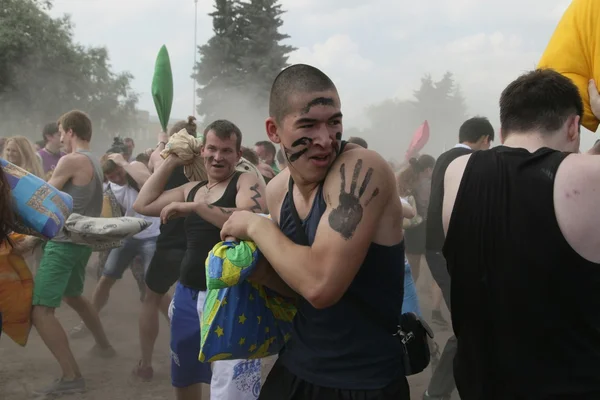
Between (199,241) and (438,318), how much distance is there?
393 cm

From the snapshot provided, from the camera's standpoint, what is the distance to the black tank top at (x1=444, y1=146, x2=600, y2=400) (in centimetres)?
158

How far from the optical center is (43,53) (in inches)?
1130

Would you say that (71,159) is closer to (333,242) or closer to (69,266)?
(69,266)

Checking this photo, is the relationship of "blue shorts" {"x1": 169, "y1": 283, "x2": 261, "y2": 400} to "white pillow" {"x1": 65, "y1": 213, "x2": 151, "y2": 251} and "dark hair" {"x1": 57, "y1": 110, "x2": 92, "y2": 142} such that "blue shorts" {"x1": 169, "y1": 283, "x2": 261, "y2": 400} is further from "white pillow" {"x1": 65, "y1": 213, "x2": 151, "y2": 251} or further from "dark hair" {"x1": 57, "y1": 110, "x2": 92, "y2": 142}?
"dark hair" {"x1": 57, "y1": 110, "x2": 92, "y2": 142}

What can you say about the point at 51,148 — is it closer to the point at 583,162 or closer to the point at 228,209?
the point at 228,209

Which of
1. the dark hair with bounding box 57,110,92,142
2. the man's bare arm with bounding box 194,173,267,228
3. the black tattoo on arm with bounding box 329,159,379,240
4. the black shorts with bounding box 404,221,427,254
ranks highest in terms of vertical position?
the dark hair with bounding box 57,110,92,142

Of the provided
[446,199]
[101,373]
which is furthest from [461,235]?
[101,373]

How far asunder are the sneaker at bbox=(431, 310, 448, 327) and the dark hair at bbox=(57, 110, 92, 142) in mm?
4444

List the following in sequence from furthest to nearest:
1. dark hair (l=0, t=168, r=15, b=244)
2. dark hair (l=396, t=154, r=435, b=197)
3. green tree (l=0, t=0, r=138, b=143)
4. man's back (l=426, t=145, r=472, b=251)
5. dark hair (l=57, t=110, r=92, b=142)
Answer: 1. green tree (l=0, t=0, r=138, b=143)
2. dark hair (l=396, t=154, r=435, b=197)
3. dark hair (l=57, t=110, r=92, b=142)
4. man's back (l=426, t=145, r=472, b=251)
5. dark hair (l=0, t=168, r=15, b=244)

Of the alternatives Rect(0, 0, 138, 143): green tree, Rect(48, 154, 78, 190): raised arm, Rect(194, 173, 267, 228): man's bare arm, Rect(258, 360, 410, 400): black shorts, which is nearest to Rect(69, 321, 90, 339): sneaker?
Rect(48, 154, 78, 190): raised arm

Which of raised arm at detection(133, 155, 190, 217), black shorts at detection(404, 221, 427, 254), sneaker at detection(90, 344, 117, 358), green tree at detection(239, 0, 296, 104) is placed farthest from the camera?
green tree at detection(239, 0, 296, 104)

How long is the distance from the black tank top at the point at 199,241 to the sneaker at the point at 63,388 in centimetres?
178

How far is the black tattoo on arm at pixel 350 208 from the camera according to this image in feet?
5.47

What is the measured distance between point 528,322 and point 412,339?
0.43 m
